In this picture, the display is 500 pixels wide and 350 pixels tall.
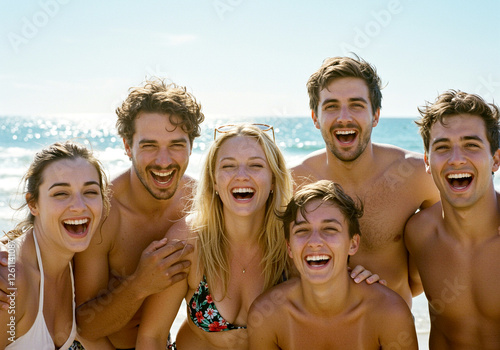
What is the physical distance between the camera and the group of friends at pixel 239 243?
3.98m

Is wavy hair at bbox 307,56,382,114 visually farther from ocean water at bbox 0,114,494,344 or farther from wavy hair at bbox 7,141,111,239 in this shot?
ocean water at bbox 0,114,494,344

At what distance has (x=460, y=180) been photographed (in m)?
4.41

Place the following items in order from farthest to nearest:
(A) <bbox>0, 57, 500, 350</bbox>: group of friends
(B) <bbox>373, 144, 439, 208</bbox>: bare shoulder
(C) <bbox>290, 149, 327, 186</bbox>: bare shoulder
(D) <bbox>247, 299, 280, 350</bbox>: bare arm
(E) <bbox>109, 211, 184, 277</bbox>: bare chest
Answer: (C) <bbox>290, 149, 327, 186</bbox>: bare shoulder → (B) <bbox>373, 144, 439, 208</bbox>: bare shoulder → (E) <bbox>109, 211, 184, 277</bbox>: bare chest → (D) <bbox>247, 299, 280, 350</bbox>: bare arm → (A) <bbox>0, 57, 500, 350</bbox>: group of friends

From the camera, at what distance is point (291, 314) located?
163 inches

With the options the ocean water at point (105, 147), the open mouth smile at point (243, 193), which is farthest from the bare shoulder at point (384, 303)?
the ocean water at point (105, 147)

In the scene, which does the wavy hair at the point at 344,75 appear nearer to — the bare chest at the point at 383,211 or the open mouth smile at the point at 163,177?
the bare chest at the point at 383,211

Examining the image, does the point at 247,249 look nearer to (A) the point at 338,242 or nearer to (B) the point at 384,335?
(A) the point at 338,242

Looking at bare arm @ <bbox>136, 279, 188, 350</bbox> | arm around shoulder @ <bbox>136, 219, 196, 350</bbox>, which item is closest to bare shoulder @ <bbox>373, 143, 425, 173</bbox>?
arm around shoulder @ <bbox>136, 219, 196, 350</bbox>

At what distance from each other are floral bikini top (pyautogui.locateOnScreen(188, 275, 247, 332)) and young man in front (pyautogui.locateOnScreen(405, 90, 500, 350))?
Result: 5.61ft

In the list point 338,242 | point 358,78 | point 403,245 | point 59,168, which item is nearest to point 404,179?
point 403,245

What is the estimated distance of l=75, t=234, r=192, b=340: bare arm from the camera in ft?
13.9

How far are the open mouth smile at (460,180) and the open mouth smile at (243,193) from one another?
1537 mm

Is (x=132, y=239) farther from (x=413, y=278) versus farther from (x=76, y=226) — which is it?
(x=413, y=278)

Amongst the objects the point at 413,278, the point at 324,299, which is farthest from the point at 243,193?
the point at 413,278
